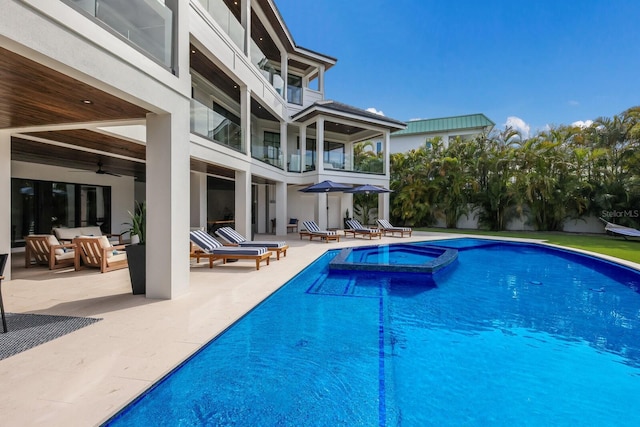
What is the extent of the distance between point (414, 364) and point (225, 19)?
13.6m

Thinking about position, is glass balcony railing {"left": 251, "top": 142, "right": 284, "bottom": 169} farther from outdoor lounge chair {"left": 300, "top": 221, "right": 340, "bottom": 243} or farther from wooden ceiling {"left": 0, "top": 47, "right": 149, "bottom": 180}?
wooden ceiling {"left": 0, "top": 47, "right": 149, "bottom": 180}

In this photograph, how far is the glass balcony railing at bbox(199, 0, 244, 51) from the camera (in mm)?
11102

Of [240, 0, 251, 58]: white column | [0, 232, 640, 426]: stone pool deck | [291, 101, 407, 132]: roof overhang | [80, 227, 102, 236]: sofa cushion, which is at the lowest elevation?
[0, 232, 640, 426]: stone pool deck

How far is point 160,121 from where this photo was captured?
18.0 feet

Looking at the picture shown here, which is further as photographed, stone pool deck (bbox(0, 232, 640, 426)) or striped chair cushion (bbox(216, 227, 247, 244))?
striped chair cushion (bbox(216, 227, 247, 244))

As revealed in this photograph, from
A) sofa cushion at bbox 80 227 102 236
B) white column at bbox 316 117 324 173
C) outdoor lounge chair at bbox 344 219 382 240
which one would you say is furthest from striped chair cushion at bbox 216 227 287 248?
white column at bbox 316 117 324 173

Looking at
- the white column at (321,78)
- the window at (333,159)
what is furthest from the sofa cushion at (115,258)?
the white column at (321,78)

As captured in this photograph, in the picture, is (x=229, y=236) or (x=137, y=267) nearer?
(x=137, y=267)

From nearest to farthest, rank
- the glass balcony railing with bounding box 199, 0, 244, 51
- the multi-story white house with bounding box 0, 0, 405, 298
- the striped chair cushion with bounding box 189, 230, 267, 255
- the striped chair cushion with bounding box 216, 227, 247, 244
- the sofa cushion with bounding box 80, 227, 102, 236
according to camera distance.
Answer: the multi-story white house with bounding box 0, 0, 405, 298, the striped chair cushion with bounding box 189, 230, 267, 255, the striped chair cushion with bounding box 216, 227, 247, 244, the sofa cushion with bounding box 80, 227, 102, 236, the glass balcony railing with bounding box 199, 0, 244, 51

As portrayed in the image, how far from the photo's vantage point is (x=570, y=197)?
1914cm

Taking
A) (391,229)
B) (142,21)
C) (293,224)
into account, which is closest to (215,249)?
(142,21)

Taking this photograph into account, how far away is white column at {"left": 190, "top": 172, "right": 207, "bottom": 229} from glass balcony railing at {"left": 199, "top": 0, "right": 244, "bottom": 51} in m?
6.32

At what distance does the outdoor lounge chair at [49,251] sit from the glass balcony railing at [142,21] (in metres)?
6.39

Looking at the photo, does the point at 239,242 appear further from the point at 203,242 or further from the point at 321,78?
the point at 321,78
